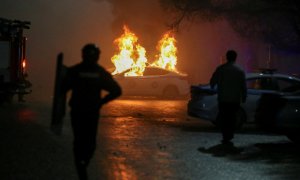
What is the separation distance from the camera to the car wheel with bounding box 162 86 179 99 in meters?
23.5

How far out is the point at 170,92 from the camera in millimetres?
23625

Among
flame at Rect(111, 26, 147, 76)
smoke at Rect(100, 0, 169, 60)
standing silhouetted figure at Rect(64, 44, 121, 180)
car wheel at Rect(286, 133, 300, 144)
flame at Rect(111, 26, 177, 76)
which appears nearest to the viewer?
standing silhouetted figure at Rect(64, 44, 121, 180)

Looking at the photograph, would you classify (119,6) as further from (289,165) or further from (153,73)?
(289,165)

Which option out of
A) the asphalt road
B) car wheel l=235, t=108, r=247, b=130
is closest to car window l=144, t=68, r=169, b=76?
the asphalt road

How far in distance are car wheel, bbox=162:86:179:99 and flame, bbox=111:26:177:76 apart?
4.41 metres

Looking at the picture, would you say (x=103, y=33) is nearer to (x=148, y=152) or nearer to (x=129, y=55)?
(x=129, y=55)

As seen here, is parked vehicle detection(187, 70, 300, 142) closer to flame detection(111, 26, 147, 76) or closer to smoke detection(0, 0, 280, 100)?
flame detection(111, 26, 147, 76)

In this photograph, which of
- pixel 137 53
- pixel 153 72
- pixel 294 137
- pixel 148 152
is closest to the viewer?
pixel 148 152

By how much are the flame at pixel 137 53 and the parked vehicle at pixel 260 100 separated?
47.4ft

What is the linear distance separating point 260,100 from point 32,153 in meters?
4.72

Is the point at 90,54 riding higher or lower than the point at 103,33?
lower

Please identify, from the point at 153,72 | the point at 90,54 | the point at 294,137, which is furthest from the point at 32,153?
the point at 153,72

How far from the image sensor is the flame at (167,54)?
32000 millimetres

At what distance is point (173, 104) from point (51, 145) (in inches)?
439
